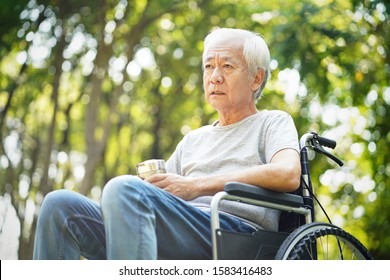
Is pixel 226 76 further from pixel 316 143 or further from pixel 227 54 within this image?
pixel 316 143

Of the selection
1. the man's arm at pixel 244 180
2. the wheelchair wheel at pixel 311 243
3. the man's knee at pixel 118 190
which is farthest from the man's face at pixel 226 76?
the man's knee at pixel 118 190

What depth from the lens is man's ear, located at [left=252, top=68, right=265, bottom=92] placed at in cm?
209

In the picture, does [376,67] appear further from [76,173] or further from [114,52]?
[76,173]

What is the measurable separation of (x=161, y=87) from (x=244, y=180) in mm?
5689

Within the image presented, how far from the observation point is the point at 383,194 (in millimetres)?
5359

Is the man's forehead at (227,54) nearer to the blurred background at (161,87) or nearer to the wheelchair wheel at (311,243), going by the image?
the wheelchair wheel at (311,243)

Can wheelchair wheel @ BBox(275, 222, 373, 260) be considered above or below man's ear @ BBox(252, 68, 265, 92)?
below

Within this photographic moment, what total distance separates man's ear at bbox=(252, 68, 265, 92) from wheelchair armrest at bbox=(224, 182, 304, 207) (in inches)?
17.4

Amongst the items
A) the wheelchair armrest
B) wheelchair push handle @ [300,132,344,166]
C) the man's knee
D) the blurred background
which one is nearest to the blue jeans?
the man's knee

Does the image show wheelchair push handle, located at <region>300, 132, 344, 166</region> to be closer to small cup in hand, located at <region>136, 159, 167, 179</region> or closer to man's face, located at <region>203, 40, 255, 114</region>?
man's face, located at <region>203, 40, 255, 114</region>

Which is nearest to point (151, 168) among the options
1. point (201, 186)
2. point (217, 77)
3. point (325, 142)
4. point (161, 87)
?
point (201, 186)

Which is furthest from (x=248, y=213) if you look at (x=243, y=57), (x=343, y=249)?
(x=243, y=57)

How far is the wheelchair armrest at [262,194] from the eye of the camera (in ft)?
5.29

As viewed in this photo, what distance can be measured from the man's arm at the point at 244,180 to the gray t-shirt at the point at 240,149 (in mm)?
87
